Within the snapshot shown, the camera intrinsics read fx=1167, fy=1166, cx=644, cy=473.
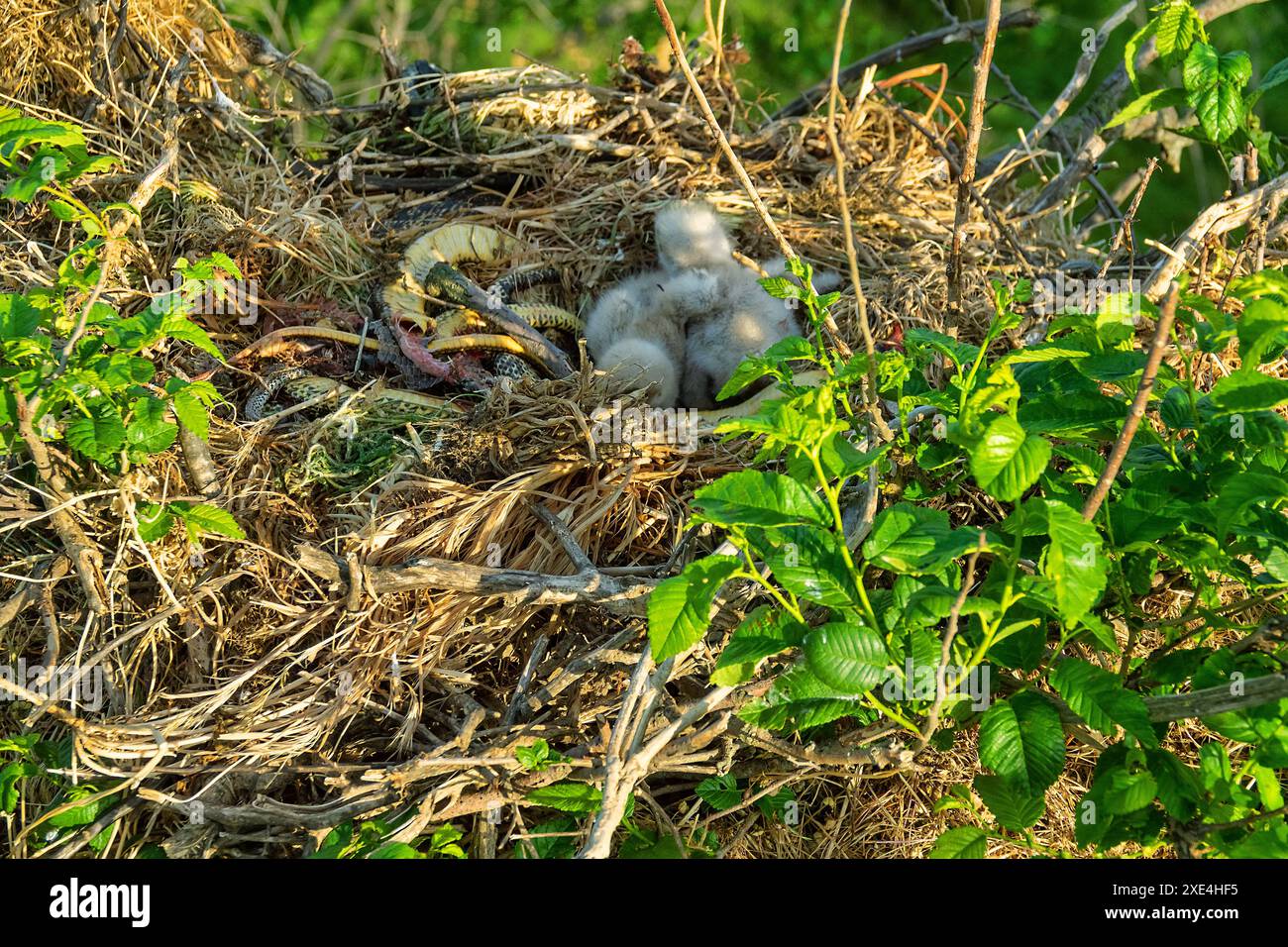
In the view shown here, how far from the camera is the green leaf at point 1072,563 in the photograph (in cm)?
150

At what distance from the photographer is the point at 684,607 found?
5.27 ft

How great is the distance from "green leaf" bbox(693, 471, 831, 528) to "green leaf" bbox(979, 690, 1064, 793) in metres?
0.40

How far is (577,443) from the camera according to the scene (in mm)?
2455

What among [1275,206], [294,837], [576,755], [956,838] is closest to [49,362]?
[294,837]

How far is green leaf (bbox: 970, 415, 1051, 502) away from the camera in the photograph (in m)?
1.49

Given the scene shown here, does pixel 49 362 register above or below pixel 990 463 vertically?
above

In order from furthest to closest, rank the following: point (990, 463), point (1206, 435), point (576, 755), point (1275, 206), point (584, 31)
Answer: point (584, 31) → point (1275, 206) → point (576, 755) → point (1206, 435) → point (990, 463)

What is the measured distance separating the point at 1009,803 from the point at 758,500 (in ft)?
2.28

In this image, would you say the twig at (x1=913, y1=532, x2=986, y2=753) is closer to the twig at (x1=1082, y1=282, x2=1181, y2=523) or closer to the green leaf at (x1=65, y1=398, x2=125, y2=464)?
the twig at (x1=1082, y1=282, x2=1181, y2=523)

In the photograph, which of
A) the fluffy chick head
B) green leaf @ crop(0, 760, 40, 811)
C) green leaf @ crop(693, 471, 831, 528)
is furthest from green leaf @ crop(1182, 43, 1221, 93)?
green leaf @ crop(0, 760, 40, 811)

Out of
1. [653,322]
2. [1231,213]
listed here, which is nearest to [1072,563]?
[1231,213]

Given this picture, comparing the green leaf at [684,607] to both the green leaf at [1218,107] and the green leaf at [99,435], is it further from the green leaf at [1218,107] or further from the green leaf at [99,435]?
the green leaf at [1218,107]

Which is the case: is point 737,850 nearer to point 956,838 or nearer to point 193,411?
point 956,838

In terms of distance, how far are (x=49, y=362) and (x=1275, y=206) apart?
2.36 m
